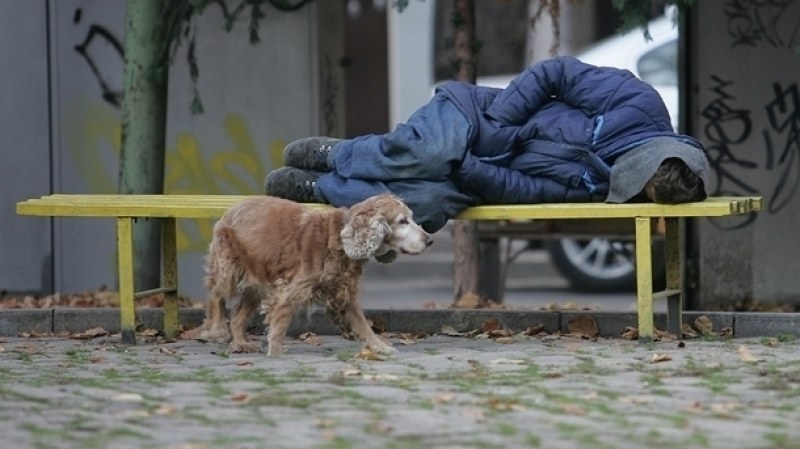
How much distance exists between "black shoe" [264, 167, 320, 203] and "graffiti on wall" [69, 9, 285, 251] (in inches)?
133

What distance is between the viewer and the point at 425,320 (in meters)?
8.52

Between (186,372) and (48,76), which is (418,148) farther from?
(48,76)

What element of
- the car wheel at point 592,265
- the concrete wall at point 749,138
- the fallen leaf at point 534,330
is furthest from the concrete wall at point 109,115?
the car wheel at point 592,265

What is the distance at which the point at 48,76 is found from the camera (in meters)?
11.0

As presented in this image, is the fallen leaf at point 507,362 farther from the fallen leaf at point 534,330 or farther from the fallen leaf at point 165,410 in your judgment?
the fallen leaf at point 165,410

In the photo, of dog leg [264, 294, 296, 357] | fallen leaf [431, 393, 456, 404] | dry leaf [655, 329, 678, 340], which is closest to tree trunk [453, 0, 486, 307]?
dry leaf [655, 329, 678, 340]

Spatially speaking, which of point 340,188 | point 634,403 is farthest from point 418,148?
point 634,403

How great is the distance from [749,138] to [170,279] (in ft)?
13.8

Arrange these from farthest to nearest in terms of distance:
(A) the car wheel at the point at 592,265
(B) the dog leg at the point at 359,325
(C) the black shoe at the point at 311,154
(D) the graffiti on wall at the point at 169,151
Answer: (A) the car wheel at the point at 592,265
(D) the graffiti on wall at the point at 169,151
(C) the black shoe at the point at 311,154
(B) the dog leg at the point at 359,325

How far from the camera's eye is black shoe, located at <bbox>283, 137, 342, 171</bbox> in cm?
798

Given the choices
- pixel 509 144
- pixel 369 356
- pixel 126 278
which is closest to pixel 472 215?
pixel 509 144

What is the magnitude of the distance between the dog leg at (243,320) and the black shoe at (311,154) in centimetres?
74

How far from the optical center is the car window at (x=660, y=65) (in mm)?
13695

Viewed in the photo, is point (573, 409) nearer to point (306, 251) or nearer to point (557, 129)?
point (306, 251)
